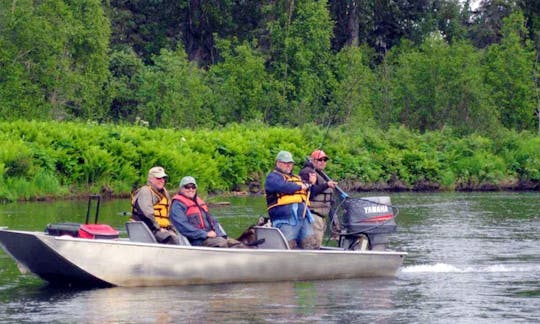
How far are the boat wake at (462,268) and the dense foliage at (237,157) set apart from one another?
12770 mm

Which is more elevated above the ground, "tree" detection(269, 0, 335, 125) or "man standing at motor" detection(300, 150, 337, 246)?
"tree" detection(269, 0, 335, 125)

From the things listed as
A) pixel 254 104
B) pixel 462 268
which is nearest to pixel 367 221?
pixel 462 268

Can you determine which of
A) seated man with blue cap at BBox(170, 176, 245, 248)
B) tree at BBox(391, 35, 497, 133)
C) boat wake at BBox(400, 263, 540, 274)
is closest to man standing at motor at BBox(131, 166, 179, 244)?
seated man with blue cap at BBox(170, 176, 245, 248)

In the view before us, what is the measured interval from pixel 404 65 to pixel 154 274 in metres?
30.5

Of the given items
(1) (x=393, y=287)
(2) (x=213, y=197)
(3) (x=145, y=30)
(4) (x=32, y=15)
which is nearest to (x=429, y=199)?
(2) (x=213, y=197)

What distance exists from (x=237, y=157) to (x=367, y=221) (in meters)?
17.4

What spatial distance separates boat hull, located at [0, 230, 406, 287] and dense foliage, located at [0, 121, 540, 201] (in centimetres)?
1358

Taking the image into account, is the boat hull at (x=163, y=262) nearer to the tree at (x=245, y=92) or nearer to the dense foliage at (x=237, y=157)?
the dense foliage at (x=237, y=157)

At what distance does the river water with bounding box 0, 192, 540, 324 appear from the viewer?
43.3ft

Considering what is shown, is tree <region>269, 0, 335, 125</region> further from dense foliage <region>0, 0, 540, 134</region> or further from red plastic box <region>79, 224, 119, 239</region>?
red plastic box <region>79, 224, 119, 239</region>

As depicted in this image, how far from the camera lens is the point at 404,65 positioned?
44469 millimetres

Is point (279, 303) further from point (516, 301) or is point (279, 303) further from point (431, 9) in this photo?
point (431, 9)

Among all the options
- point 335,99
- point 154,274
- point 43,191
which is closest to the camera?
point 154,274

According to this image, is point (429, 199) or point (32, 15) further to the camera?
point (32, 15)
